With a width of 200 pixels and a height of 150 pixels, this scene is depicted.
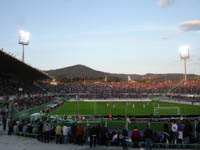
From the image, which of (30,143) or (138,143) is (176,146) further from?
(30,143)

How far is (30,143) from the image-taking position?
44.9ft

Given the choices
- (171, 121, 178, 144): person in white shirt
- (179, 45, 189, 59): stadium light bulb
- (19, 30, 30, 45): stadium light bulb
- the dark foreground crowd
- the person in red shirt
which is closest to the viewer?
the person in red shirt

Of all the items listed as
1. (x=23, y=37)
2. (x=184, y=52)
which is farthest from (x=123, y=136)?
(x=184, y=52)

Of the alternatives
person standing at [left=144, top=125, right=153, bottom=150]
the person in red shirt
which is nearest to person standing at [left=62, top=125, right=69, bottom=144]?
the person in red shirt

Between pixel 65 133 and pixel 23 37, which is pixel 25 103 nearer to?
pixel 65 133

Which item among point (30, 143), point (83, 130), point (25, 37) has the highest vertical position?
point (25, 37)

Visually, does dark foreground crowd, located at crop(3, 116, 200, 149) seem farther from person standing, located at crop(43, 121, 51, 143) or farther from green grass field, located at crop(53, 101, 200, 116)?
green grass field, located at crop(53, 101, 200, 116)

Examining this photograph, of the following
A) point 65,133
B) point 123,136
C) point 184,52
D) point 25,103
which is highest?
point 184,52

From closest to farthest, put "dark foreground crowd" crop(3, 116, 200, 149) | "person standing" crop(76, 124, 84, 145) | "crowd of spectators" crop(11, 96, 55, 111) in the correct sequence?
"dark foreground crowd" crop(3, 116, 200, 149), "person standing" crop(76, 124, 84, 145), "crowd of spectators" crop(11, 96, 55, 111)

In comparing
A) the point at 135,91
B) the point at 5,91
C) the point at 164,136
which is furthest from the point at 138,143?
the point at 135,91

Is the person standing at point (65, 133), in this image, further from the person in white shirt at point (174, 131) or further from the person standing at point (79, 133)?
the person in white shirt at point (174, 131)

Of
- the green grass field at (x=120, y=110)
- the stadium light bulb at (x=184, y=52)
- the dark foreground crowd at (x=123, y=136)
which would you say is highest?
the stadium light bulb at (x=184, y=52)

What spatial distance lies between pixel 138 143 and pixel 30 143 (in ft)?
21.5

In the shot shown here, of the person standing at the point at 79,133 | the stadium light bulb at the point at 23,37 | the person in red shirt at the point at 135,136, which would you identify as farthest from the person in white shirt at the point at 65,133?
the stadium light bulb at the point at 23,37
